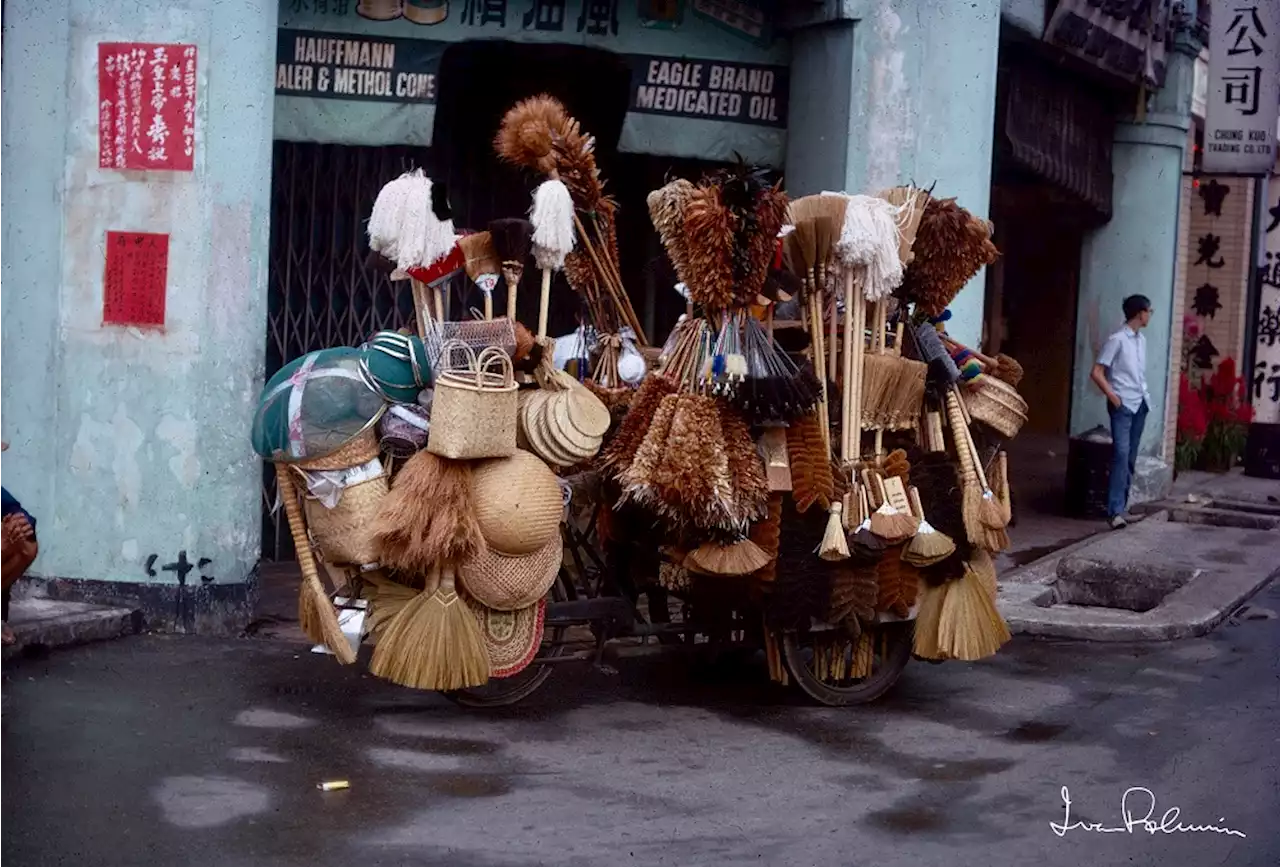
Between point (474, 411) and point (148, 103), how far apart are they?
122 inches

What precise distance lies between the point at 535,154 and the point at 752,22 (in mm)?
3708

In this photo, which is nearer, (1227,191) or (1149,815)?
(1149,815)

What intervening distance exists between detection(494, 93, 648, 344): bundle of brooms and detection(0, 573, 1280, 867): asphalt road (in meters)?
1.78

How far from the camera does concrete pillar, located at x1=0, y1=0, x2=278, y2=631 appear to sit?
8.25 metres

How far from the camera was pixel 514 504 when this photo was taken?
252 inches

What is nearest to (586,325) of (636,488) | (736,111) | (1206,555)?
(636,488)

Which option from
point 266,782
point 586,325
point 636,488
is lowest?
point 266,782

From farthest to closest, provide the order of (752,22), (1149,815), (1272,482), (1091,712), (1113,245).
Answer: (1272,482), (1113,245), (752,22), (1091,712), (1149,815)

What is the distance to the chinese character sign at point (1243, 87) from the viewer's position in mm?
14812

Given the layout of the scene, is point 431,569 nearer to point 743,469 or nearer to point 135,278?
point 743,469

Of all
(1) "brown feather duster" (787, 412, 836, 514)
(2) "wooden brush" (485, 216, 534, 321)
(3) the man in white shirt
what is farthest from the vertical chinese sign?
(2) "wooden brush" (485, 216, 534, 321)

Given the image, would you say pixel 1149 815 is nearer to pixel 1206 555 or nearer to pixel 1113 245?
pixel 1206 555

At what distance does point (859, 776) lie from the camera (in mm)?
6301

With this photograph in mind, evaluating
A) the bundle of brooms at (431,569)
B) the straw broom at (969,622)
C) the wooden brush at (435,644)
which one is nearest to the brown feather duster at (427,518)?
the bundle of brooms at (431,569)
